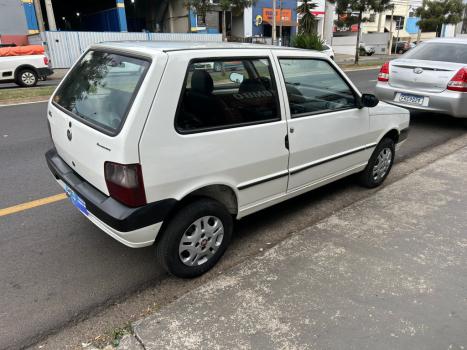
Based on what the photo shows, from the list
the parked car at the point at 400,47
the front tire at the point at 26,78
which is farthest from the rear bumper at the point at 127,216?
the parked car at the point at 400,47

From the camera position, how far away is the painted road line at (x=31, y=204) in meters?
3.88

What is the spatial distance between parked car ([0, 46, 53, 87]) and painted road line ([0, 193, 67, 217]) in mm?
11416

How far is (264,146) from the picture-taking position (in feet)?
9.89

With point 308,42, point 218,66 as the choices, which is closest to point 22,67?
point 218,66

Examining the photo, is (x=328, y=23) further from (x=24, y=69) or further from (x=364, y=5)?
(x=24, y=69)

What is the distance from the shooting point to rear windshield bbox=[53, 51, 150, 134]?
2500 mm

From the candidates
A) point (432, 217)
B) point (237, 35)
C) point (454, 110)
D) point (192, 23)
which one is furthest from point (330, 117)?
point (237, 35)

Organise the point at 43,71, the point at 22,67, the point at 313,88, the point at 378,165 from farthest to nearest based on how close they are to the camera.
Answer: the point at 43,71
the point at 22,67
the point at 378,165
the point at 313,88

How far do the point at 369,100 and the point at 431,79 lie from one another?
3.63 metres

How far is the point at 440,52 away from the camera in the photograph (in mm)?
7102

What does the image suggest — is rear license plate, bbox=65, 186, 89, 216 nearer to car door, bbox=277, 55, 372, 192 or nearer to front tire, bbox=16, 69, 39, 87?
car door, bbox=277, 55, 372, 192

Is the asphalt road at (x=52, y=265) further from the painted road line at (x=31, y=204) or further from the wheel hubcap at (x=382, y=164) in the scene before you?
the wheel hubcap at (x=382, y=164)

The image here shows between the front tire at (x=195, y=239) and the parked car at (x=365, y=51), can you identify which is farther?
the parked car at (x=365, y=51)

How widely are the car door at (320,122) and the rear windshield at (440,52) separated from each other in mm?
4046
